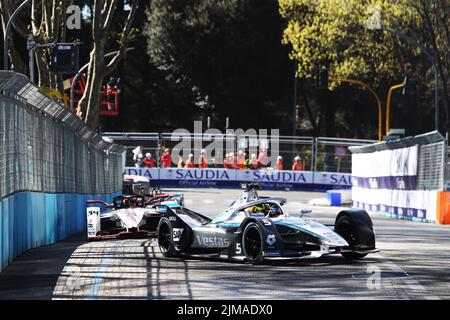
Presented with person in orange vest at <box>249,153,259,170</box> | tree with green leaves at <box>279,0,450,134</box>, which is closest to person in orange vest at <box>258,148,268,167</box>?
person in orange vest at <box>249,153,259,170</box>

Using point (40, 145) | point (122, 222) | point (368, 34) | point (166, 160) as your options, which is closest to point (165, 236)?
point (40, 145)

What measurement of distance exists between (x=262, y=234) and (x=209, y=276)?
1.48 meters

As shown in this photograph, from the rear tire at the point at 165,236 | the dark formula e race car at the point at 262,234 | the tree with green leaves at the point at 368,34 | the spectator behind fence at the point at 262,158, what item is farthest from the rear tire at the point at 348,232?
the spectator behind fence at the point at 262,158

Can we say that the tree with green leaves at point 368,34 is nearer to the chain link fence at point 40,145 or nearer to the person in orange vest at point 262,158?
the person in orange vest at point 262,158

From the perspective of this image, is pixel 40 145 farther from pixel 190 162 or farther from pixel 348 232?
pixel 190 162

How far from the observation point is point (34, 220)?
606 inches

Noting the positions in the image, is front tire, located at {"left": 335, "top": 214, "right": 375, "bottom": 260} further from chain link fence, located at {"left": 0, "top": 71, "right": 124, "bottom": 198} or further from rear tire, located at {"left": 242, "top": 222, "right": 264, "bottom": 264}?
chain link fence, located at {"left": 0, "top": 71, "right": 124, "bottom": 198}

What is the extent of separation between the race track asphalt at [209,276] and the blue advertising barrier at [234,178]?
37936 mm

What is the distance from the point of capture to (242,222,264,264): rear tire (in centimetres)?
1325

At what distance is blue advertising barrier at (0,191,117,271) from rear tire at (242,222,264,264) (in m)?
2.96

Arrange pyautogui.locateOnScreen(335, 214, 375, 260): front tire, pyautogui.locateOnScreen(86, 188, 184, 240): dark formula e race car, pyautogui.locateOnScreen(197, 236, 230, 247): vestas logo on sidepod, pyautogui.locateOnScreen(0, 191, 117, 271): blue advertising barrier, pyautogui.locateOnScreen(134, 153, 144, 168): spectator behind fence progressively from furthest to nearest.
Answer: pyautogui.locateOnScreen(134, 153, 144, 168): spectator behind fence < pyautogui.locateOnScreen(86, 188, 184, 240): dark formula e race car < pyautogui.locateOnScreen(197, 236, 230, 247): vestas logo on sidepod < pyautogui.locateOnScreen(335, 214, 375, 260): front tire < pyautogui.locateOnScreen(0, 191, 117, 271): blue advertising barrier

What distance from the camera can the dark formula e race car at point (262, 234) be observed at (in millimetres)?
13164

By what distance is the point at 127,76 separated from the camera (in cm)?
7588

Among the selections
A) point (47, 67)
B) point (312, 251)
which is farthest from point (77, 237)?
point (47, 67)
